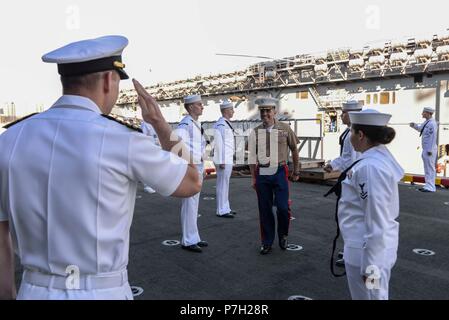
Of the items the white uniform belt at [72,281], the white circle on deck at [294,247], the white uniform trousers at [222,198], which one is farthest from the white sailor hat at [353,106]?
the white uniform belt at [72,281]

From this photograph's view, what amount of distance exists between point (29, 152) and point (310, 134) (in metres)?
20.4

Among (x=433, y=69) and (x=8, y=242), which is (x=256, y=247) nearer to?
(x=8, y=242)

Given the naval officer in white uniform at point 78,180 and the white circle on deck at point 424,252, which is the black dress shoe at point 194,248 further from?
the naval officer in white uniform at point 78,180

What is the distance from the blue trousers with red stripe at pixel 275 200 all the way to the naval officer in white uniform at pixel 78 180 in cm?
364

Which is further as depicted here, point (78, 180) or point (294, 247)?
point (294, 247)

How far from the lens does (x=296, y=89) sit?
23375 millimetres

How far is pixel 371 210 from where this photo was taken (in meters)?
2.24

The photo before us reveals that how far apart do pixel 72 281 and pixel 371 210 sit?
5.47ft

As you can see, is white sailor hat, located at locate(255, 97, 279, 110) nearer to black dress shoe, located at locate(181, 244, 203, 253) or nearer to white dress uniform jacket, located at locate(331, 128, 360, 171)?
white dress uniform jacket, located at locate(331, 128, 360, 171)

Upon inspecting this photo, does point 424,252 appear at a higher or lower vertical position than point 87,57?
lower

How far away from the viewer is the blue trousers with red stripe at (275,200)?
496 cm

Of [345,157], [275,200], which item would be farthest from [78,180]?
[345,157]

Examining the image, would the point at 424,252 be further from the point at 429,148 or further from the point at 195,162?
the point at 429,148
